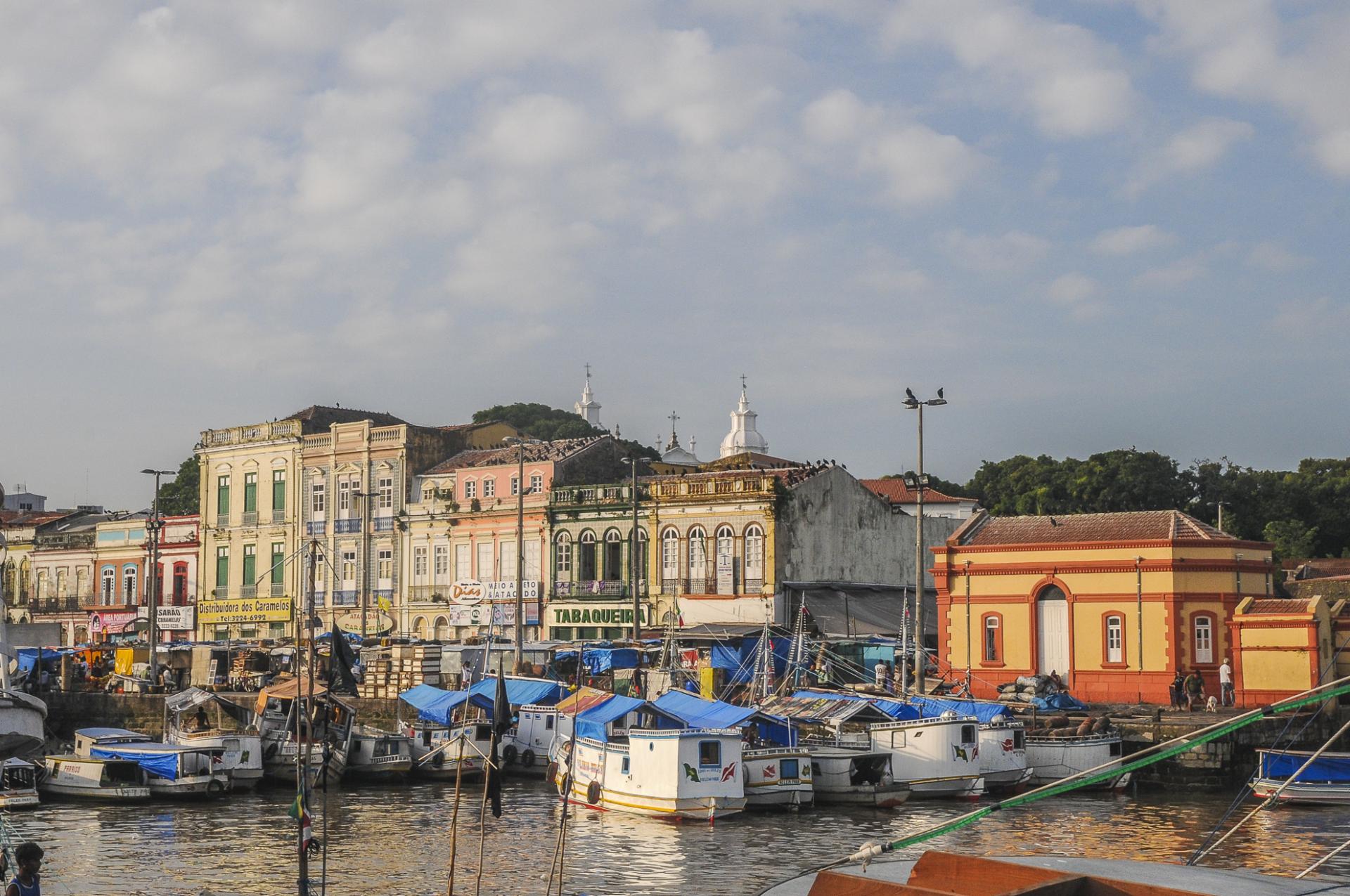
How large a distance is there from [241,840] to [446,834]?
14.3 ft

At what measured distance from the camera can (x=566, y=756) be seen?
38.2 m

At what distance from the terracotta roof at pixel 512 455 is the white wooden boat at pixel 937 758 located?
33.3 meters

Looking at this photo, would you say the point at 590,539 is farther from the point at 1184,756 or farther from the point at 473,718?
the point at 1184,756

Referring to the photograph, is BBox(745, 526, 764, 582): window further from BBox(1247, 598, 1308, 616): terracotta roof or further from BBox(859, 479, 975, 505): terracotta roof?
BBox(859, 479, 975, 505): terracotta roof

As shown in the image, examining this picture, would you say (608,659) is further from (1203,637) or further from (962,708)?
(1203,637)

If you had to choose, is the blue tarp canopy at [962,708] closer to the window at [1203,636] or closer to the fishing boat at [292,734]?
the window at [1203,636]

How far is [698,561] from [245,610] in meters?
26.5

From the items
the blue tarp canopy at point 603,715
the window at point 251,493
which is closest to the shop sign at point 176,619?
the window at point 251,493

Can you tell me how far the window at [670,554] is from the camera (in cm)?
6372

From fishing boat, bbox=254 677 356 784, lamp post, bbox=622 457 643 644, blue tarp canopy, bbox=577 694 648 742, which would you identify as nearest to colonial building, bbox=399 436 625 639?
lamp post, bbox=622 457 643 644

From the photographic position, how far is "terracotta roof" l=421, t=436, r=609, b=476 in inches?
2756

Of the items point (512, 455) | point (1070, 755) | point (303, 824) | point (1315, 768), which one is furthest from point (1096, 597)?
point (303, 824)

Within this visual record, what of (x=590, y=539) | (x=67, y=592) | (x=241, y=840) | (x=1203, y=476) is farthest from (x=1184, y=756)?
(x=67, y=592)

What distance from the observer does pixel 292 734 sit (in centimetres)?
4384
